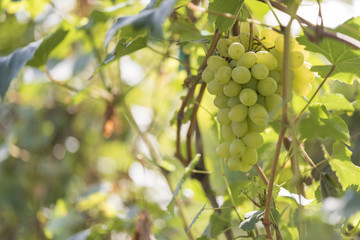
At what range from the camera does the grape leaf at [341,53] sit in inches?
19.4

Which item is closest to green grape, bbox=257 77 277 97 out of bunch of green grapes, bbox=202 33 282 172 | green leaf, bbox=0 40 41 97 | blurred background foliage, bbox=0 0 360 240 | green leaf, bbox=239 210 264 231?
bunch of green grapes, bbox=202 33 282 172

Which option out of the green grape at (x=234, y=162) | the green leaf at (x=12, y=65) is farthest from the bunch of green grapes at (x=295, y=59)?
the green leaf at (x=12, y=65)

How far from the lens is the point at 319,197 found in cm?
55

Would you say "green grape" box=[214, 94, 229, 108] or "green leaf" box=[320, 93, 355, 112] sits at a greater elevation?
"green grape" box=[214, 94, 229, 108]

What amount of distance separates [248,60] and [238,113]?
0.06 m

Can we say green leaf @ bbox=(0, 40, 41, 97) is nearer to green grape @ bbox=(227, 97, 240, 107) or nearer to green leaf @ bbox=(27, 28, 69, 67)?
green leaf @ bbox=(27, 28, 69, 67)

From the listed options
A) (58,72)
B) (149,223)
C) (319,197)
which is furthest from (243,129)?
(58,72)

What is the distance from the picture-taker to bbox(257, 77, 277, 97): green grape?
47 cm

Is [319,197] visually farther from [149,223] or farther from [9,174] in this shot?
[9,174]

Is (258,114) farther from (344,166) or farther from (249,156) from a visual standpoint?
(344,166)

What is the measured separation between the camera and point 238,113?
47 cm

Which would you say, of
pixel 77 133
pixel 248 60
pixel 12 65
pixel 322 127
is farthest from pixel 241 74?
pixel 77 133

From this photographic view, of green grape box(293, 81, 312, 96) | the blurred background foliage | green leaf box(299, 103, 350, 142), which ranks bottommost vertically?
the blurred background foliage

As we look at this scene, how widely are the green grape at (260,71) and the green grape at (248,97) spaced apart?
0.06 ft
